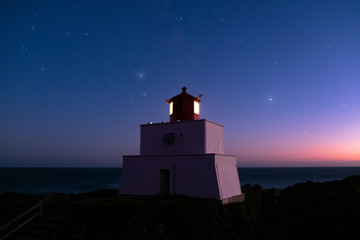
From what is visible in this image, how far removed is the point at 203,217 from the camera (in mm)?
11711

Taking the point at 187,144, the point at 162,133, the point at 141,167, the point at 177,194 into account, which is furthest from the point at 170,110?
the point at 177,194

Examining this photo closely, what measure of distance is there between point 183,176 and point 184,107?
16.0 feet

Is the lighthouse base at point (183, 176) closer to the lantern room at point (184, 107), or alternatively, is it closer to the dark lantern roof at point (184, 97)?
the lantern room at point (184, 107)

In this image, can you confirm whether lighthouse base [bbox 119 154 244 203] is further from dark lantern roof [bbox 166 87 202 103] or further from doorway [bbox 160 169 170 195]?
dark lantern roof [bbox 166 87 202 103]

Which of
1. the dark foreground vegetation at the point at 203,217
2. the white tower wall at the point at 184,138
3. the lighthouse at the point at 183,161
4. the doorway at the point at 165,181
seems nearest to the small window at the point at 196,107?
the lighthouse at the point at 183,161

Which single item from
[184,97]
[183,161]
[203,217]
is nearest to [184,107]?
[184,97]

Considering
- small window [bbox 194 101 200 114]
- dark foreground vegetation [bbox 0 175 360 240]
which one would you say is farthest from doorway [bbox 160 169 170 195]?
small window [bbox 194 101 200 114]

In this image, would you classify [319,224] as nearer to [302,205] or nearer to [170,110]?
[302,205]

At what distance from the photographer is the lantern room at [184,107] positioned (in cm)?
1762

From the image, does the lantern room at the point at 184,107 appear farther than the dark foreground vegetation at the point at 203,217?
Yes

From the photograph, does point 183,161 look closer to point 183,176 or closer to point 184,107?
point 183,176

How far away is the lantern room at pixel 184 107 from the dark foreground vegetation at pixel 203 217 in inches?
222

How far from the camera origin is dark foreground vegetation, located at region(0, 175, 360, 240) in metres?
10.4

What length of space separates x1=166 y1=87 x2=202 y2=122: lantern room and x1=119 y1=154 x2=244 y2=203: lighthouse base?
3.26 meters
